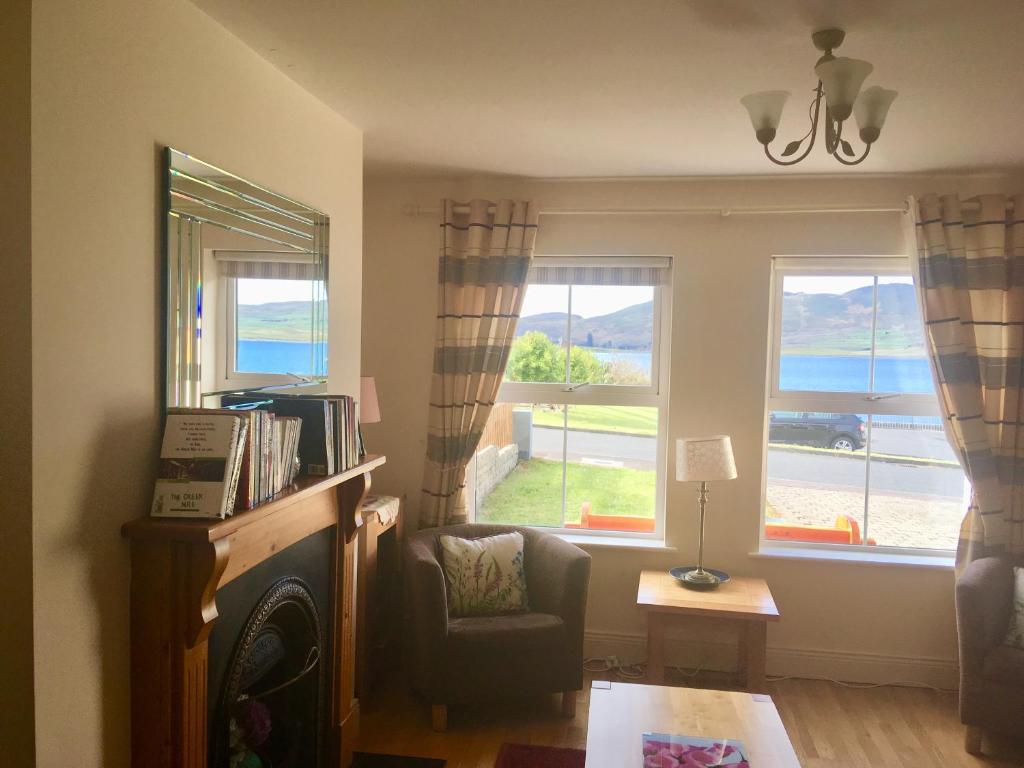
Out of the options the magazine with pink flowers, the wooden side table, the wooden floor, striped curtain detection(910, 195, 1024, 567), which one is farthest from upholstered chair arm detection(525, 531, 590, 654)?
striped curtain detection(910, 195, 1024, 567)

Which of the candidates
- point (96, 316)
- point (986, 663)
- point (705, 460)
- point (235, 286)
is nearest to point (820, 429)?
point (705, 460)

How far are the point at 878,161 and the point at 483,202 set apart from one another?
1.79 meters

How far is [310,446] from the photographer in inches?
97.9

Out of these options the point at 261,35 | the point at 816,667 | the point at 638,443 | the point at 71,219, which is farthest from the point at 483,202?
the point at 816,667

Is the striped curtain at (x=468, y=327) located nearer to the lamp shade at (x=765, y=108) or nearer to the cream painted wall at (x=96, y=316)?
the lamp shade at (x=765, y=108)

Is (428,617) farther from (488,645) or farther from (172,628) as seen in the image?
(172,628)

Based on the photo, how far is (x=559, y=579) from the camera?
3.44 meters

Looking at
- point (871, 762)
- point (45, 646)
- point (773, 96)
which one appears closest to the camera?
point (45, 646)

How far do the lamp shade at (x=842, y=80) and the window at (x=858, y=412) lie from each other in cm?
198

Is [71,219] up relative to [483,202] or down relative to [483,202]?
down

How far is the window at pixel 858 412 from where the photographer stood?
12.8ft

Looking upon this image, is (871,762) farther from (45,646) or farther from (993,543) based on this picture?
(45,646)

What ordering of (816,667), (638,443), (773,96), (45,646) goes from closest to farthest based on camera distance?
(45,646) → (773,96) → (816,667) → (638,443)

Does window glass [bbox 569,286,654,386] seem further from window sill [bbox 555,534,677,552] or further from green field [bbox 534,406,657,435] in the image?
window sill [bbox 555,534,677,552]
